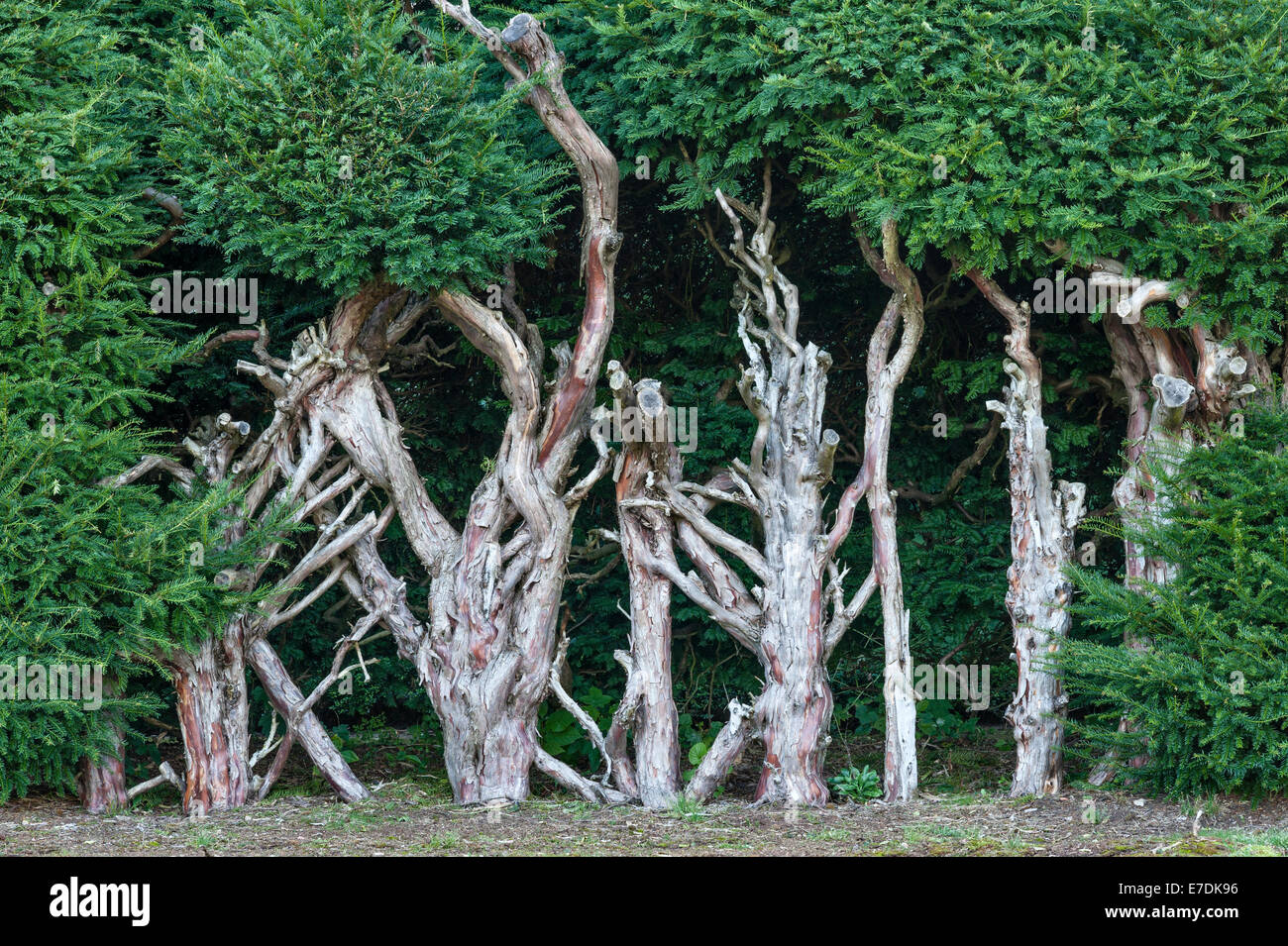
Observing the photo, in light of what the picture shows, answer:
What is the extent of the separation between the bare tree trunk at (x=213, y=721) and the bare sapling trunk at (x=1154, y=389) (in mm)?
5093

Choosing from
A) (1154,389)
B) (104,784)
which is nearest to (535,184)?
(1154,389)

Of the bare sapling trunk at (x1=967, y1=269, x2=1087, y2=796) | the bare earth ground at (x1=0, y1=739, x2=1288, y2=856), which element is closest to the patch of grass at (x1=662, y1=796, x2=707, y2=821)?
the bare earth ground at (x1=0, y1=739, x2=1288, y2=856)

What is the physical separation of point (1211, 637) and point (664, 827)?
308 cm

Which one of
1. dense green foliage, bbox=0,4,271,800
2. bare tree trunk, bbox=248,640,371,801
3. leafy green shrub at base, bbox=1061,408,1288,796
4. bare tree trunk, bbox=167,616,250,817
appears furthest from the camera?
bare tree trunk, bbox=248,640,371,801

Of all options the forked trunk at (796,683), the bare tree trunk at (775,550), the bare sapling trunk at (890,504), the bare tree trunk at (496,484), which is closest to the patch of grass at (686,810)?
the bare tree trunk at (775,550)

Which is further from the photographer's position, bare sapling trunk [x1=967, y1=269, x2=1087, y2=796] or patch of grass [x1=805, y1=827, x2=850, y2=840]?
bare sapling trunk [x1=967, y1=269, x2=1087, y2=796]

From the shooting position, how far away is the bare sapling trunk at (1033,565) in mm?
7539

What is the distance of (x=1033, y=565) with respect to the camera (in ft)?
25.0

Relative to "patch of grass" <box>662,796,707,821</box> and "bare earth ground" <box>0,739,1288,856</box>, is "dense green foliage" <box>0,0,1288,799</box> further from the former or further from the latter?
"patch of grass" <box>662,796,707,821</box>

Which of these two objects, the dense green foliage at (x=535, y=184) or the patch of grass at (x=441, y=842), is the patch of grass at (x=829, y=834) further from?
the patch of grass at (x=441, y=842)

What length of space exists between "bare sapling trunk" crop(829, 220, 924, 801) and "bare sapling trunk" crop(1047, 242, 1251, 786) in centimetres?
97

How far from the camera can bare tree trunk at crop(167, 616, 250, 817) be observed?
24.7ft

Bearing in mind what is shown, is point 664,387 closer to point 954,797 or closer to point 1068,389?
point 1068,389

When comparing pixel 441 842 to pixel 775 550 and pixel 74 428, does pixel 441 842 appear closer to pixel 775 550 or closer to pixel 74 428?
pixel 775 550
